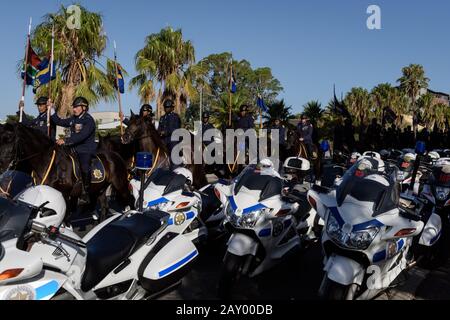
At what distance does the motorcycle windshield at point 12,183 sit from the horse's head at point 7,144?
187 cm

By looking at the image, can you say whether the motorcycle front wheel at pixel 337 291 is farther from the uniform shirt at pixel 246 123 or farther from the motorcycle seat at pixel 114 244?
the uniform shirt at pixel 246 123

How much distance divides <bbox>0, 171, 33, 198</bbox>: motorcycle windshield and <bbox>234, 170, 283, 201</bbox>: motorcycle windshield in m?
2.44

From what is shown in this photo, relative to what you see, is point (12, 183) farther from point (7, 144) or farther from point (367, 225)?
point (367, 225)

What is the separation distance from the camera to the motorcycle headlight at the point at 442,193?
24.1 ft

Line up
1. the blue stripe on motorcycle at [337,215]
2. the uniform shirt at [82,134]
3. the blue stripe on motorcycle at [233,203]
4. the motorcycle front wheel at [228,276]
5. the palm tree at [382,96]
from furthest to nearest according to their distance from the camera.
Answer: the palm tree at [382,96] < the uniform shirt at [82,134] < the blue stripe on motorcycle at [233,203] < the motorcycle front wheel at [228,276] < the blue stripe on motorcycle at [337,215]

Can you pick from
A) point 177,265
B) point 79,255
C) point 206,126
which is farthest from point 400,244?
point 206,126

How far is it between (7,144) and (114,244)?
4331 millimetres

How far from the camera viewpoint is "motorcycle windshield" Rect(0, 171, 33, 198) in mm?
4770

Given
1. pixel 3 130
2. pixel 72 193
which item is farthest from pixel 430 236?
pixel 3 130

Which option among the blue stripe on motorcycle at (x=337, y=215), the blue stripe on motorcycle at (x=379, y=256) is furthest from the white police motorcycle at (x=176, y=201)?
the blue stripe on motorcycle at (x=379, y=256)

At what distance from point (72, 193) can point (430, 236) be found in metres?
5.79

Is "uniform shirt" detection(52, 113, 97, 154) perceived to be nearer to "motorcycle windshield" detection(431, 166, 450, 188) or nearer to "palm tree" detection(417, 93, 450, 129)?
"motorcycle windshield" detection(431, 166, 450, 188)

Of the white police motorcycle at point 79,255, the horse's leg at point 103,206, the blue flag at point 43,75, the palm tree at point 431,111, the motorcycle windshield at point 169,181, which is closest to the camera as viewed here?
the white police motorcycle at point 79,255
